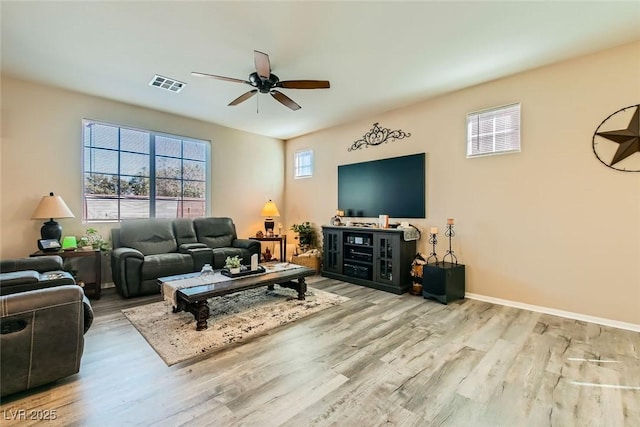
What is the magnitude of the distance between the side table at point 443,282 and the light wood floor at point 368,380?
2.23ft

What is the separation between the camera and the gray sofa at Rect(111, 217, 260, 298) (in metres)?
3.80

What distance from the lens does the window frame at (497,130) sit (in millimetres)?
3547

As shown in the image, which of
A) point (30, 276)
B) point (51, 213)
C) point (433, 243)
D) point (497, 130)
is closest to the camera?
point (30, 276)

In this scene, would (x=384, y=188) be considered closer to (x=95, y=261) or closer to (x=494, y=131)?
(x=494, y=131)

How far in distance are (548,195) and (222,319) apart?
13.1 feet

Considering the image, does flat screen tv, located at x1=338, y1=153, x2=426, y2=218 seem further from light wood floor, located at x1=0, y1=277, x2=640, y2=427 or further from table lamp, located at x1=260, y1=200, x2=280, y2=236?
light wood floor, located at x1=0, y1=277, x2=640, y2=427

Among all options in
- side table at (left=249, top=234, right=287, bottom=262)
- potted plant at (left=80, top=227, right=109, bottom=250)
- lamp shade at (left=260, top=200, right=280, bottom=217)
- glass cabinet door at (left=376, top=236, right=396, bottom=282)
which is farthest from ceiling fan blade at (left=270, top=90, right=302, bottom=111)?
potted plant at (left=80, top=227, right=109, bottom=250)

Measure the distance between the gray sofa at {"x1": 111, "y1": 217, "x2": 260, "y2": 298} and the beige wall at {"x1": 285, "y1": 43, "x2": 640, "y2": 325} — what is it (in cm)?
337

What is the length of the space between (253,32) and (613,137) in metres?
Answer: 3.82

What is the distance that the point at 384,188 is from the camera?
480 cm

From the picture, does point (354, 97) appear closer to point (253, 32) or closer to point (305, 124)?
point (305, 124)

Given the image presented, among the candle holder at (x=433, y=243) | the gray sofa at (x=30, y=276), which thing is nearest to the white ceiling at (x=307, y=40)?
the candle holder at (x=433, y=243)

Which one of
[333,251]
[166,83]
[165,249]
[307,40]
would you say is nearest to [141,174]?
[165,249]

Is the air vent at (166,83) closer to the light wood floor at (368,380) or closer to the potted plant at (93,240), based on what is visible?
the potted plant at (93,240)
